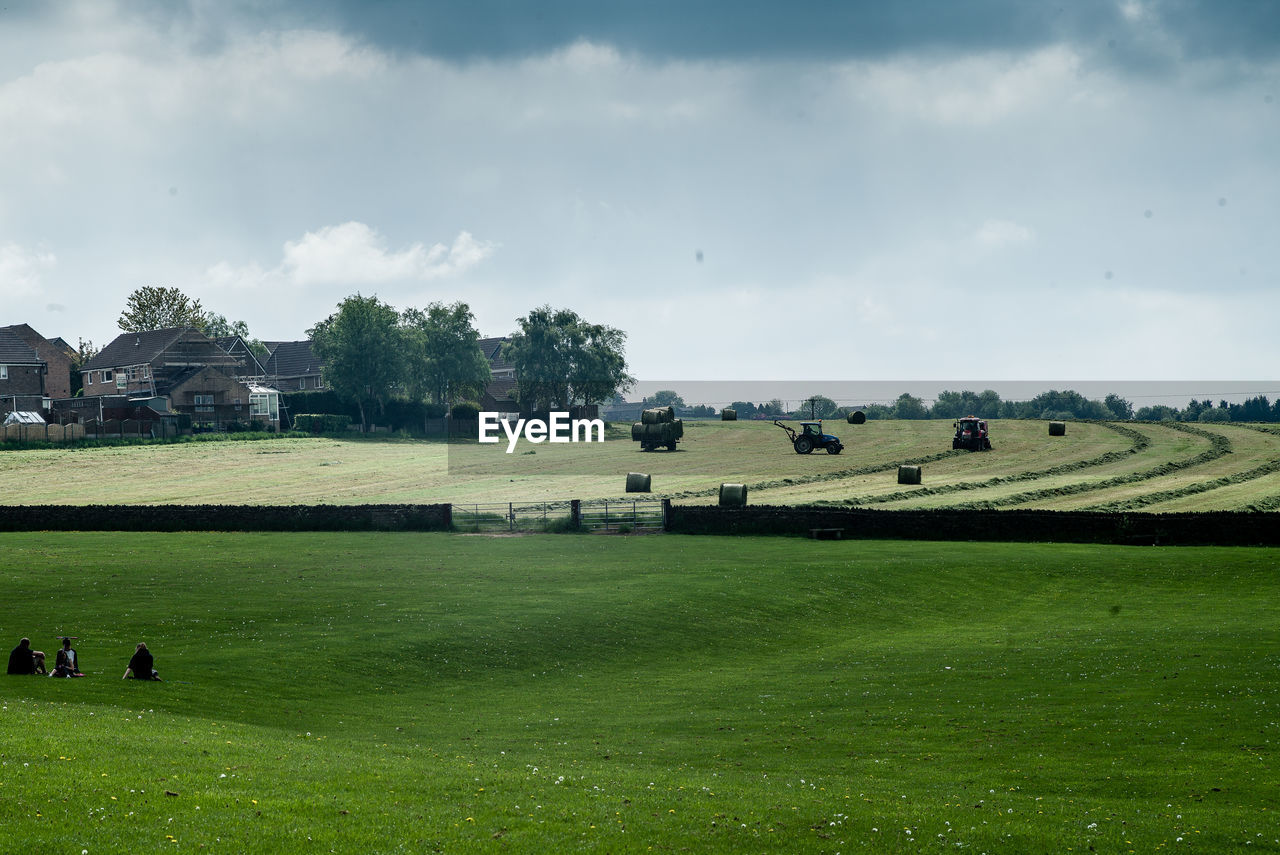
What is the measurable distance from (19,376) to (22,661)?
125071 millimetres

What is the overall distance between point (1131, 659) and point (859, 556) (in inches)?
733

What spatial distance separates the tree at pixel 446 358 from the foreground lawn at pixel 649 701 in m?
110

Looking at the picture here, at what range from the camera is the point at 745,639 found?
33.4m

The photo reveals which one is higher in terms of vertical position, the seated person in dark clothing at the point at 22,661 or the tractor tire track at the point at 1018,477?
the tractor tire track at the point at 1018,477

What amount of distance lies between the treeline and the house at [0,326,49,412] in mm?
87394

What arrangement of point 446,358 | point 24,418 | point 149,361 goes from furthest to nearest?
point 446,358 < point 149,361 < point 24,418

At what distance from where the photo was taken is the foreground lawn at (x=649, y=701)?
15203 millimetres

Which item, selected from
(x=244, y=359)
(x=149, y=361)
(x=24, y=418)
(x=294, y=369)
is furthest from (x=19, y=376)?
(x=294, y=369)

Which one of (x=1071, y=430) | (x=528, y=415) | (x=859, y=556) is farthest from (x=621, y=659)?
(x=528, y=415)

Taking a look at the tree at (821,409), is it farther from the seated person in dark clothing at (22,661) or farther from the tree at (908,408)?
the seated person in dark clothing at (22,661)

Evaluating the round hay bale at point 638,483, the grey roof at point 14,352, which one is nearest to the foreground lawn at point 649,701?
the round hay bale at point 638,483

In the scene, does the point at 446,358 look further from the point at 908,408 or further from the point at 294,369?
the point at 908,408

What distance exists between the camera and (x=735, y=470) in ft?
277

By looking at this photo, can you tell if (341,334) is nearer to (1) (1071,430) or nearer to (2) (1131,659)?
(1) (1071,430)
